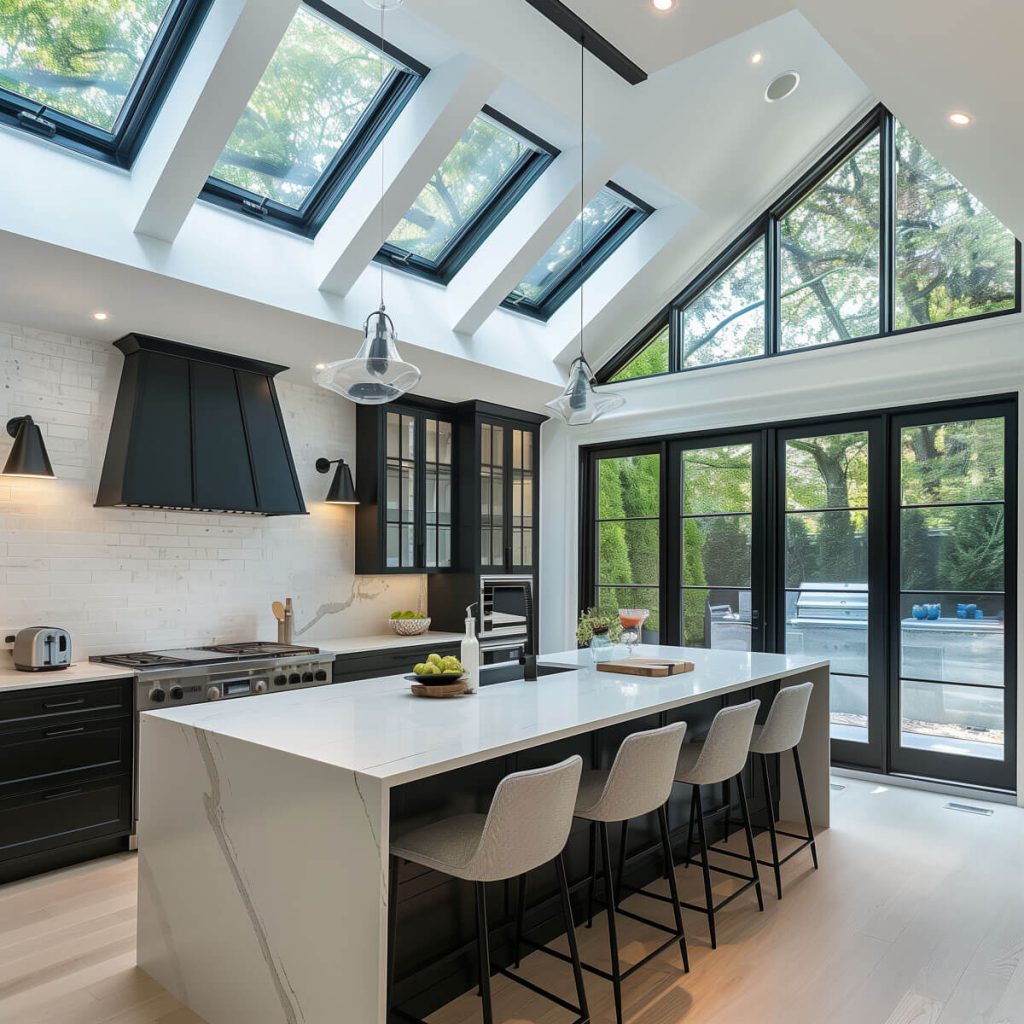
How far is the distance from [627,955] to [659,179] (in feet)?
13.7

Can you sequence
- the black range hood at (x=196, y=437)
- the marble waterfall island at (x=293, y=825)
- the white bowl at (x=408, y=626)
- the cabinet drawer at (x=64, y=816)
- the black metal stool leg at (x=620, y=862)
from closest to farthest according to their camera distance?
the marble waterfall island at (x=293, y=825), the black metal stool leg at (x=620, y=862), the cabinet drawer at (x=64, y=816), the black range hood at (x=196, y=437), the white bowl at (x=408, y=626)

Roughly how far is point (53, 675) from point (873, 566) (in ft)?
15.5

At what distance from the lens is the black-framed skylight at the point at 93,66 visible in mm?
3408

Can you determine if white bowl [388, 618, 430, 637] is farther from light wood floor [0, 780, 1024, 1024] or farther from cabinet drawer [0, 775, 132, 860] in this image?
light wood floor [0, 780, 1024, 1024]

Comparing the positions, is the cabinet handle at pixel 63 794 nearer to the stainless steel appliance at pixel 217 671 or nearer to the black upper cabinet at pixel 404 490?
the stainless steel appliance at pixel 217 671

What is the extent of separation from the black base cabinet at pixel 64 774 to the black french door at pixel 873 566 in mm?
3872

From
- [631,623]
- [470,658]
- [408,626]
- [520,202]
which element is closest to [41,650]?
[470,658]

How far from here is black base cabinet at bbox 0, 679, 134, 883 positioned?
144 inches

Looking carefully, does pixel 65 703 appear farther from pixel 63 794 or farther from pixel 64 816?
pixel 64 816

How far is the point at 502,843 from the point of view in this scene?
7.15 ft

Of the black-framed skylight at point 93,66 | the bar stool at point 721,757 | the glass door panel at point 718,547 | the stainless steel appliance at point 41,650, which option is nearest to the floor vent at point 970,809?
the glass door panel at point 718,547

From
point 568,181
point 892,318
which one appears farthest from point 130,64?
point 892,318

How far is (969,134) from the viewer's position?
3.00m

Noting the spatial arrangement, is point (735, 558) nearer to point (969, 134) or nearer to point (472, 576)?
point (472, 576)
